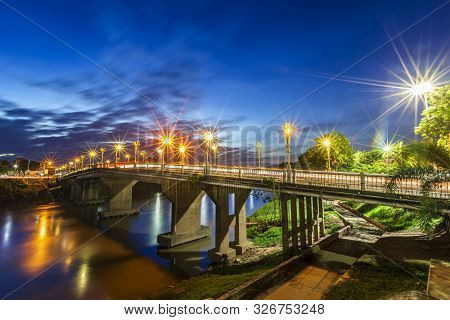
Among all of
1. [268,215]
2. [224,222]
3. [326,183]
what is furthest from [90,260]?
[268,215]

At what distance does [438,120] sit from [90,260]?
2992 cm

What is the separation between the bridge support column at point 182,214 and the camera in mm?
27703

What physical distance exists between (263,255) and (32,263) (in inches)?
865

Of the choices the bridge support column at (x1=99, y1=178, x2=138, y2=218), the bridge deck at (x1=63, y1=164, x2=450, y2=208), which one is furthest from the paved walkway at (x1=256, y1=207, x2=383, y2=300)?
the bridge support column at (x1=99, y1=178, x2=138, y2=218)

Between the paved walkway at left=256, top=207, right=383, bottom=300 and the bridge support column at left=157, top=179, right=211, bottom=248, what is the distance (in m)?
13.9

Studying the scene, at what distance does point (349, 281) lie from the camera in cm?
1079

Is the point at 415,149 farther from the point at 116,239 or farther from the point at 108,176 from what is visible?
the point at 108,176

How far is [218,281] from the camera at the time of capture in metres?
17.0

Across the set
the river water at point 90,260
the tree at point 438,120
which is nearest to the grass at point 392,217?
the tree at point 438,120

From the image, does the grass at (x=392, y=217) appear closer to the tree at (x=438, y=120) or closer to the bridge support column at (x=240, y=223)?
the tree at (x=438, y=120)

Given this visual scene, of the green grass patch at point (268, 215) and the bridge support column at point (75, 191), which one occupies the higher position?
the bridge support column at point (75, 191)

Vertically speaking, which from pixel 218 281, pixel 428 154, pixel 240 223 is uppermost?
pixel 428 154

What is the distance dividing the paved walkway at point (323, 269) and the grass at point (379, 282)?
4.14 feet

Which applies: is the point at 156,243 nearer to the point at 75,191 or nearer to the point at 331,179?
the point at 331,179
